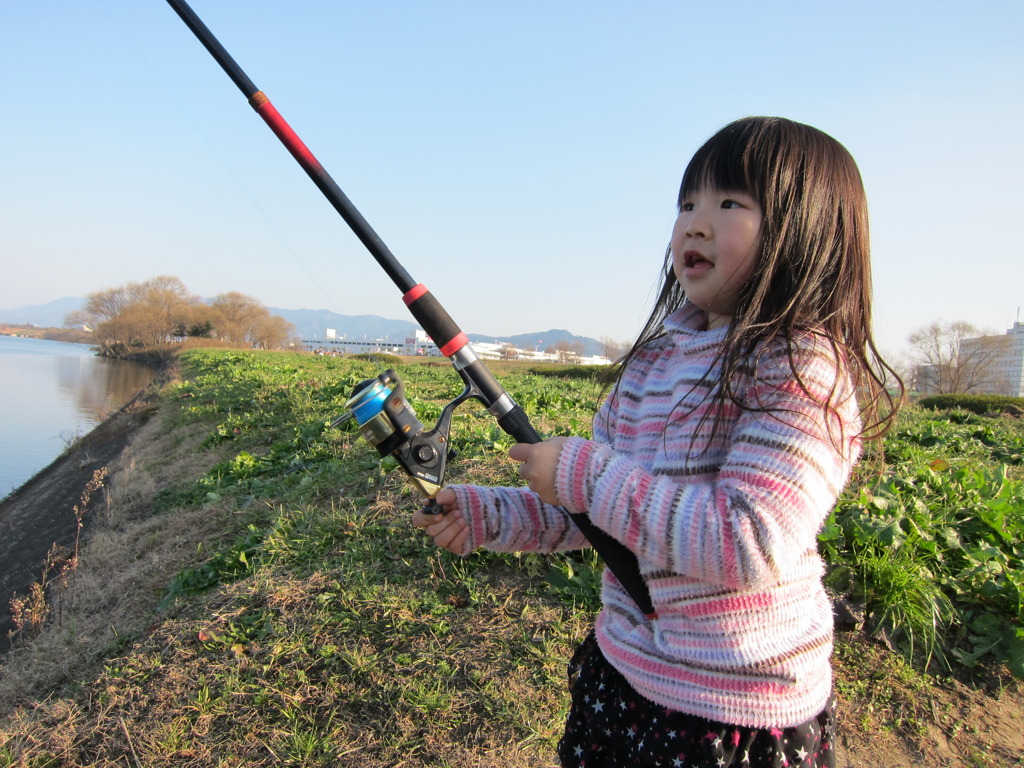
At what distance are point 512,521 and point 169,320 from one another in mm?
66442

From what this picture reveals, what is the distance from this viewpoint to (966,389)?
118 feet

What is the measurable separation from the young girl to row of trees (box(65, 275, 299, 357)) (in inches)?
2457

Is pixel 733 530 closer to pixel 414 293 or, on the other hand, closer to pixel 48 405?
pixel 414 293

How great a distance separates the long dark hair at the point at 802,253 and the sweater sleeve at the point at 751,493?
0.10 m

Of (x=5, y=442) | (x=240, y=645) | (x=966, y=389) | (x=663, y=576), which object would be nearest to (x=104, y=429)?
(x=5, y=442)

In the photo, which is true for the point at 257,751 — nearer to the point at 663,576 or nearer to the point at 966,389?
the point at 663,576

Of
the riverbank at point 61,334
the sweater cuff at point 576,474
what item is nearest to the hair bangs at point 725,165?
the sweater cuff at point 576,474

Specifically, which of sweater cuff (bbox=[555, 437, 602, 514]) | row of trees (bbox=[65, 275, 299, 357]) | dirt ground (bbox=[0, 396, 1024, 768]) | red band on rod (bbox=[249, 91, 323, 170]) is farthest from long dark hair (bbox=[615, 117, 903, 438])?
row of trees (bbox=[65, 275, 299, 357])

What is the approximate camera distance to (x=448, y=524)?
175 centimetres

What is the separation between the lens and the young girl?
49.4 inches

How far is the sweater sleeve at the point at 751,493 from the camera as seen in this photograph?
1224mm

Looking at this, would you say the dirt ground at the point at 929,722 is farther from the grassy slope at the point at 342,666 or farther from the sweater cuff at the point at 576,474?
the sweater cuff at the point at 576,474

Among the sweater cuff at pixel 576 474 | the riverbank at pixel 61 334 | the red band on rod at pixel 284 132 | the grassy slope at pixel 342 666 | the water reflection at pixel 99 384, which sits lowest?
the grassy slope at pixel 342 666

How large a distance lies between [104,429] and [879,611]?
20.4 metres
